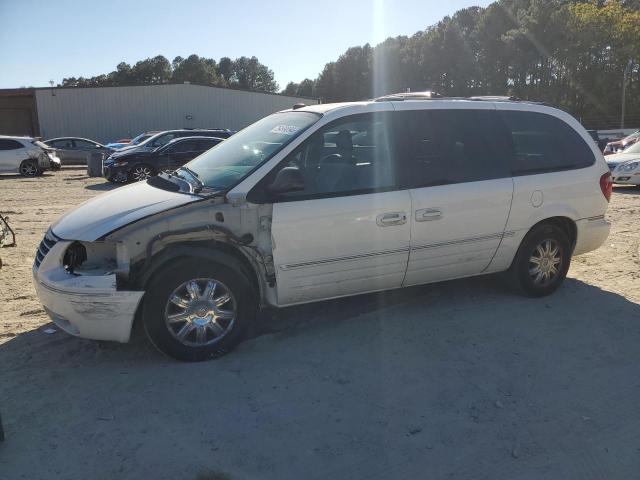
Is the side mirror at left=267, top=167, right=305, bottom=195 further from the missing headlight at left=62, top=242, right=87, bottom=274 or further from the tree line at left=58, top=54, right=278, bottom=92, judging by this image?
the tree line at left=58, top=54, right=278, bottom=92

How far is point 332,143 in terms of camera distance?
464 centimetres

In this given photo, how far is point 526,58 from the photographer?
60.2 metres

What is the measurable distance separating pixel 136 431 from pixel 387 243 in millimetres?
2338

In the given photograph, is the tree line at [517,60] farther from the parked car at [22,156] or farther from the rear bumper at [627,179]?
the rear bumper at [627,179]

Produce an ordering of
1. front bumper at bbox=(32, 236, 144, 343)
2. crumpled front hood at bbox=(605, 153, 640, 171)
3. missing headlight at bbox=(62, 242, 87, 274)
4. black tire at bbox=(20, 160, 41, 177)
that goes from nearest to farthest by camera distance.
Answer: front bumper at bbox=(32, 236, 144, 343) → missing headlight at bbox=(62, 242, 87, 274) → crumpled front hood at bbox=(605, 153, 640, 171) → black tire at bbox=(20, 160, 41, 177)

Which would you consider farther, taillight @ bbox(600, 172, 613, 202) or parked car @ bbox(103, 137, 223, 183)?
parked car @ bbox(103, 137, 223, 183)

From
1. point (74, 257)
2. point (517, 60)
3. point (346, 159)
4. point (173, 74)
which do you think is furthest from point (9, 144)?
point (173, 74)

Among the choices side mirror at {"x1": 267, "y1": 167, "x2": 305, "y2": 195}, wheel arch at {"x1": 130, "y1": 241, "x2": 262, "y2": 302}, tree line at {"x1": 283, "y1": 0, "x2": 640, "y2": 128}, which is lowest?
wheel arch at {"x1": 130, "y1": 241, "x2": 262, "y2": 302}

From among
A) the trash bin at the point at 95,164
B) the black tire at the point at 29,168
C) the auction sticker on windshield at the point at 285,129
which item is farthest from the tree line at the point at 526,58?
the auction sticker on windshield at the point at 285,129

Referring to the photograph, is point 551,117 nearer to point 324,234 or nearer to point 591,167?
point 591,167

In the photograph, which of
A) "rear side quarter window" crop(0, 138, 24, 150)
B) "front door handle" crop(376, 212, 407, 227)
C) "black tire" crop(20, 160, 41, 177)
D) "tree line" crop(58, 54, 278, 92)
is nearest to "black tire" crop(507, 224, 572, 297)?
"front door handle" crop(376, 212, 407, 227)

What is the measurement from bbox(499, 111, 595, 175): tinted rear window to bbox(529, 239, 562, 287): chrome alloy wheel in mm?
745

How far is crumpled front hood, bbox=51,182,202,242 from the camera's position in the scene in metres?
3.89

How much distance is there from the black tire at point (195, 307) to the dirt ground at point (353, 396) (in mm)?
118
